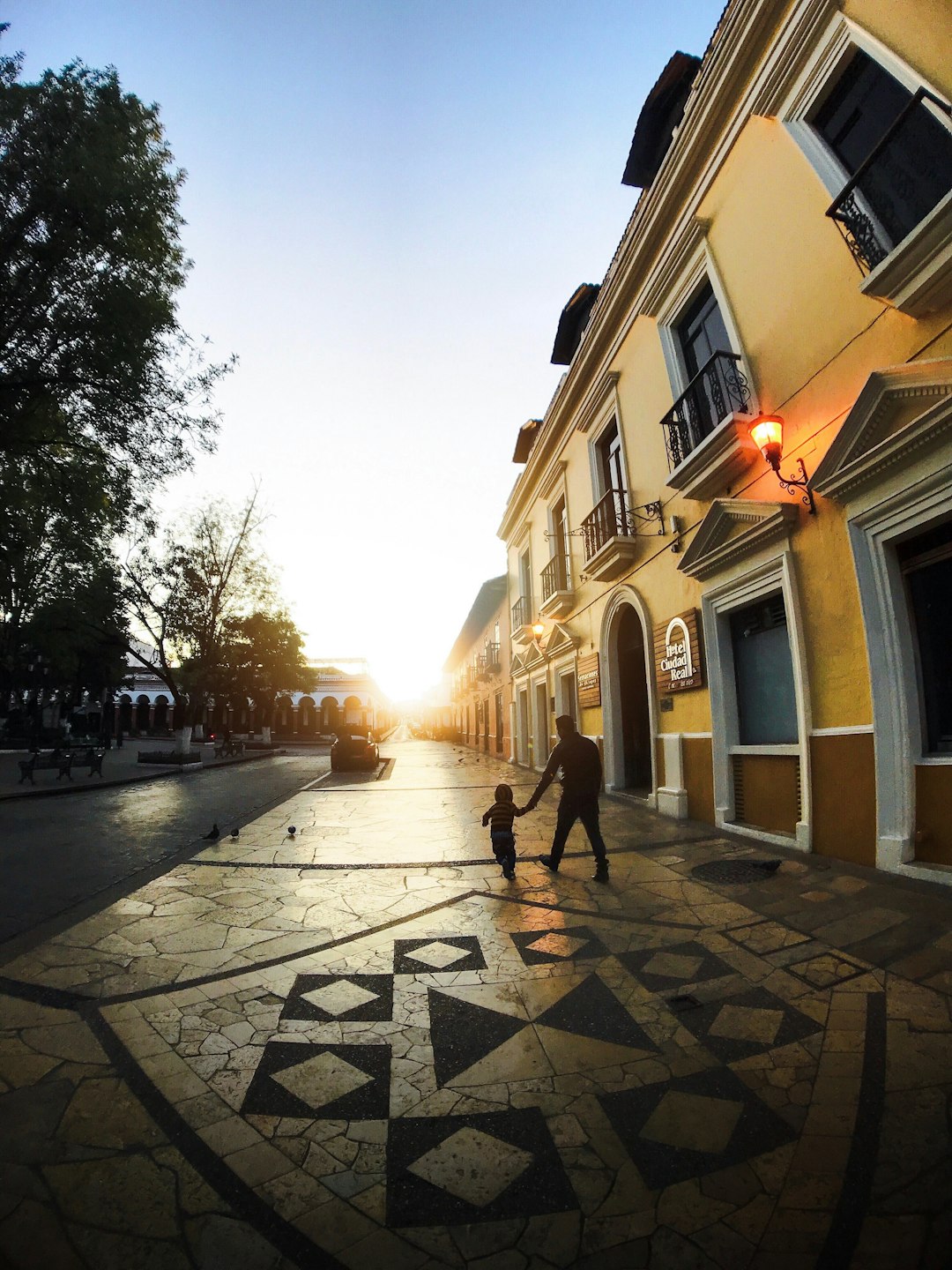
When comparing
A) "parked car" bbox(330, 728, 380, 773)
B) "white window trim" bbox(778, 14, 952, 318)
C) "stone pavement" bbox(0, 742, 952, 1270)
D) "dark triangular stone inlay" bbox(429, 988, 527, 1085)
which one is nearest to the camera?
"stone pavement" bbox(0, 742, 952, 1270)

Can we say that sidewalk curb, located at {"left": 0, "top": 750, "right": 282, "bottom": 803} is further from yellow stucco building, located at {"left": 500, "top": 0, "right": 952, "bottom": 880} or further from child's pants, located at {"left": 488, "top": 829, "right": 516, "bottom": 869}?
yellow stucco building, located at {"left": 500, "top": 0, "right": 952, "bottom": 880}

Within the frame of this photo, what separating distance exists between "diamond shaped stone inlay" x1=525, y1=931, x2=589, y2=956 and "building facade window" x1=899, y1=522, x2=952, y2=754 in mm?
3296

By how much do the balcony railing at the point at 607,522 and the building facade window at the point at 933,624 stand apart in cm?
Answer: 472

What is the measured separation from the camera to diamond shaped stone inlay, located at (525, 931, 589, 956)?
352 cm

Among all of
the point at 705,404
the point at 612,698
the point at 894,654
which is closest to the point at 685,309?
the point at 705,404

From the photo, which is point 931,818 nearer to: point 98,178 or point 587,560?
point 587,560

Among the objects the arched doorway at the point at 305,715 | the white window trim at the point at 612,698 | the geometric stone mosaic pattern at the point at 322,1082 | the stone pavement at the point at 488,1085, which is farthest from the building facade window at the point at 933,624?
the arched doorway at the point at 305,715

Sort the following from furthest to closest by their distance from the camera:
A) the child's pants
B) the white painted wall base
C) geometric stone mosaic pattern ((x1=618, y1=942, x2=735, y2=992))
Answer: the white painted wall base → the child's pants → geometric stone mosaic pattern ((x1=618, y1=942, x2=735, y2=992))

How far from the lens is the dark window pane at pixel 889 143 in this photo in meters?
4.35

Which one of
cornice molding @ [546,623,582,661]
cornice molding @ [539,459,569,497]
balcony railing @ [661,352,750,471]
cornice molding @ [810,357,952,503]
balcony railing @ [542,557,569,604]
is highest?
cornice molding @ [539,459,569,497]

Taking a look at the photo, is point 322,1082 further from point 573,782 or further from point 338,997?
point 573,782

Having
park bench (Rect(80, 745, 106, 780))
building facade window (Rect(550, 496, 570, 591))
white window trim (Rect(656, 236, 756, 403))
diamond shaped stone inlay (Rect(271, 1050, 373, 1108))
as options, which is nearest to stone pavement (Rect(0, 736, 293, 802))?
park bench (Rect(80, 745, 106, 780))

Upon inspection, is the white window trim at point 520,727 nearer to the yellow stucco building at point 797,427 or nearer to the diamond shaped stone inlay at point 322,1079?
the yellow stucco building at point 797,427

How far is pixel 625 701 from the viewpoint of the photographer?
1084 cm
